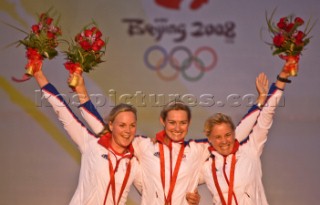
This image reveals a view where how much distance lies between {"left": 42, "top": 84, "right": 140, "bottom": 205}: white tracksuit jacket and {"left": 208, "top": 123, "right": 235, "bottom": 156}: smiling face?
558mm

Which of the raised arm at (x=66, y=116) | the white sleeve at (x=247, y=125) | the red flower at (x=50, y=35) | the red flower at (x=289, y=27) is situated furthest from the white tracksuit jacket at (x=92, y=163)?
the red flower at (x=289, y=27)

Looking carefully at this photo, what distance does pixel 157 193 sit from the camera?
3.71m

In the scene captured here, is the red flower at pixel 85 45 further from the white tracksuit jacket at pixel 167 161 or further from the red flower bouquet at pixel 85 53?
the white tracksuit jacket at pixel 167 161

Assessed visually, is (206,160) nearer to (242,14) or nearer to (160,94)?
(160,94)

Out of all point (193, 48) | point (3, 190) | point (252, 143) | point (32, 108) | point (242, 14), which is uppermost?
point (242, 14)

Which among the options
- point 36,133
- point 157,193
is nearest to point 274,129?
point 157,193

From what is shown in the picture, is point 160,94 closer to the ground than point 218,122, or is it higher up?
higher up

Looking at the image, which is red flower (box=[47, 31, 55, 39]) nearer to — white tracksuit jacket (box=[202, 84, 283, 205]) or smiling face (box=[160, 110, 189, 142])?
smiling face (box=[160, 110, 189, 142])

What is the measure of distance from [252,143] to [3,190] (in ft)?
8.23

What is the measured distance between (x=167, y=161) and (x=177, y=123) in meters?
0.26

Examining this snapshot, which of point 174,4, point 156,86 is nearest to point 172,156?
point 156,86

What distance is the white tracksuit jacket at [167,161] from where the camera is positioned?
3.71 metres

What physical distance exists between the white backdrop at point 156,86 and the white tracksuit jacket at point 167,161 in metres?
1.25

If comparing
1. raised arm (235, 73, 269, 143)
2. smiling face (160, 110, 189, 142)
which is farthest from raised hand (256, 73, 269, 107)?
smiling face (160, 110, 189, 142)
